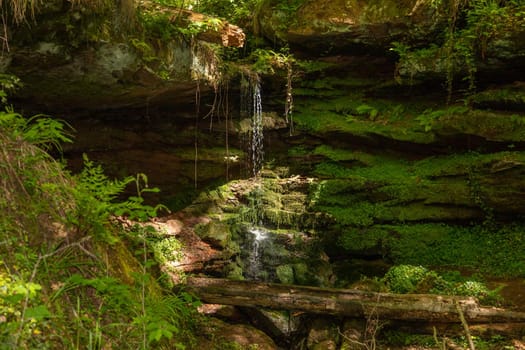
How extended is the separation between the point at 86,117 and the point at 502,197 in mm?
7955

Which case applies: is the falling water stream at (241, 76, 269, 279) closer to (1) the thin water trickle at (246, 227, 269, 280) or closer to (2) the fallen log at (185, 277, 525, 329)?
(1) the thin water trickle at (246, 227, 269, 280)

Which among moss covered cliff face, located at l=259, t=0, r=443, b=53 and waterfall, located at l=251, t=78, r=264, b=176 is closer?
moss covered cliff face, located at l=259, t=0, r=443, b=53

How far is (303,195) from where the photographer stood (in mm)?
9391

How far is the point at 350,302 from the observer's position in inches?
239

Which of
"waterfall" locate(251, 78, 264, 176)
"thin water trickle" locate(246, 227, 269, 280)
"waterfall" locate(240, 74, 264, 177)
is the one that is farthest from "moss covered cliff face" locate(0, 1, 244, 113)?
"thin water trickle" locate(246, 227, 269, 280)

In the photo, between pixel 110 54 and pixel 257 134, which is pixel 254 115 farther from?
pixel 110 54

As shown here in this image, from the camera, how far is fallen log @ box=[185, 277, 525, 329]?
5.89 metres

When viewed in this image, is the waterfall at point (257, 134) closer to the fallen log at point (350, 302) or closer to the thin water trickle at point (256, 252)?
the thin water trickle at point (256, 252)

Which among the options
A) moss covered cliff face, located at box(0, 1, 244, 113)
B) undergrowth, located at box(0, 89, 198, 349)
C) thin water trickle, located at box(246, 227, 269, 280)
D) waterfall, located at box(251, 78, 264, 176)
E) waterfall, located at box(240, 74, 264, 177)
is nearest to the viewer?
undergrowth, located at box(0, 89, 198, 349)

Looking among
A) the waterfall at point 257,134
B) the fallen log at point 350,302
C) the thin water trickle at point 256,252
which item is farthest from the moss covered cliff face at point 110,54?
the fallen log at point 350,302

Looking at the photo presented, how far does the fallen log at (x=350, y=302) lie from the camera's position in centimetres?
589

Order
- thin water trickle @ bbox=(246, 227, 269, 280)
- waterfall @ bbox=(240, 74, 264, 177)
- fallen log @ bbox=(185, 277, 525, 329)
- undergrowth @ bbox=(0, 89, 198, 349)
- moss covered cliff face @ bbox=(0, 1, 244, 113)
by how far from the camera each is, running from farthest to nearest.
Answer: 1. waterfall @ bbox=(240, 74, 264, 177)
2. thin water trickle @ bbox=(246, 227, 269, 280)
3. fallen log @ bbox=(185, 277, 525, 329)
4. moss covered cliff face @ bbox=(0, 1, 244, 113)
5. undergrowth @ bbox=(0, 89, 198, 349)

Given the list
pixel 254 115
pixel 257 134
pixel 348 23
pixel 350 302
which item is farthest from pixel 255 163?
pixel 350 302

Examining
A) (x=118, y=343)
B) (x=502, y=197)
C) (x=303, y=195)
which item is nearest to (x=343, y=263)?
(x=303, y=195)
